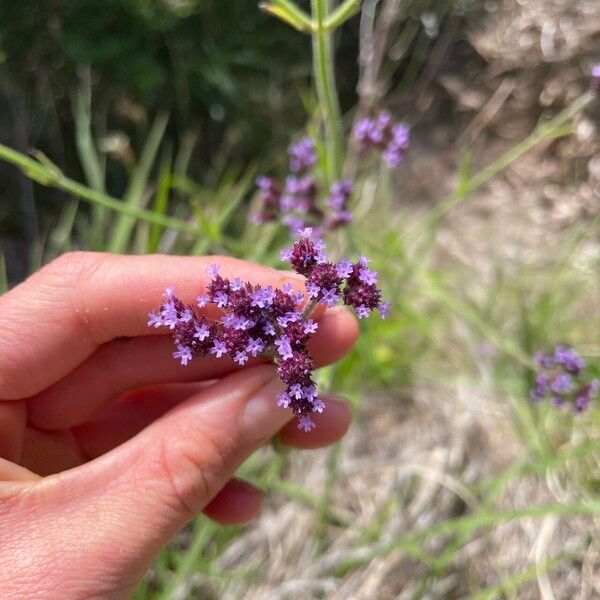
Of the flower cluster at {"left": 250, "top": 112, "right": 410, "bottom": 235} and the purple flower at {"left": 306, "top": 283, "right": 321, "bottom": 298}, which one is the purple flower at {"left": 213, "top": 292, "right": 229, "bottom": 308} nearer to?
the purple flower at {"left": 306, "top": 283, "right": 321, "bottom": 298}

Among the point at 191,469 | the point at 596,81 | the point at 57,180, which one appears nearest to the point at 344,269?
the point at 191,469

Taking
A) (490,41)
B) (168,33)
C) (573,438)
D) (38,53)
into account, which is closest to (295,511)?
(573,438)

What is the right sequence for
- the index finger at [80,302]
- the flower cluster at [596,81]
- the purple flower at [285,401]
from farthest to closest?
the flower cluster at [596,81], the index finger at [80,302], the purple flower at [285,401]

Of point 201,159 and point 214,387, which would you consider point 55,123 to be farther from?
point 214,387

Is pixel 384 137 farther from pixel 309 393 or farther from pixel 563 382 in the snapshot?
pixel 309 393

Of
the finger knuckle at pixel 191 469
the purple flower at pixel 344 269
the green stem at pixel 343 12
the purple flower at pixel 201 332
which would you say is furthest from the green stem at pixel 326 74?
the finger knuckle at pixel 191 469

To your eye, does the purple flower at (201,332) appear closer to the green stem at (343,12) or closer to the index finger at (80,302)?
the index finger at (80,302)

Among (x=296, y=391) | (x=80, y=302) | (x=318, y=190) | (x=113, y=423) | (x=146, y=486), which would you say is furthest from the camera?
(x=318, y=190)
